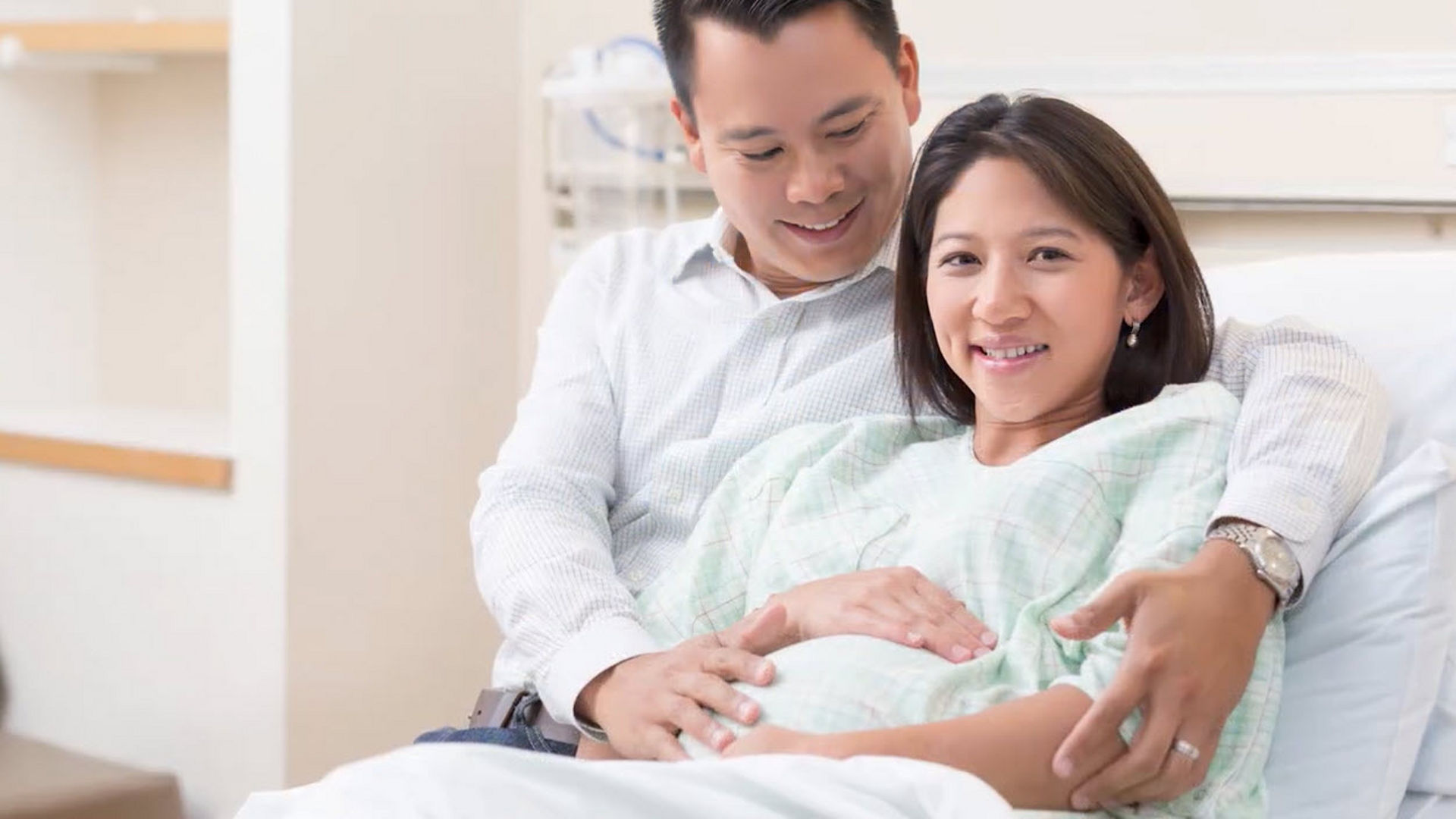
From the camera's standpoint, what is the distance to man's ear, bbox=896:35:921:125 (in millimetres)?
1671

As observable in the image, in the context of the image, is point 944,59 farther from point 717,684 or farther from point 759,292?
point 717,684

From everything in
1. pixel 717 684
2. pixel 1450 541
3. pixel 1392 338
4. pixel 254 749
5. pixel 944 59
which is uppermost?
pixel 944 59

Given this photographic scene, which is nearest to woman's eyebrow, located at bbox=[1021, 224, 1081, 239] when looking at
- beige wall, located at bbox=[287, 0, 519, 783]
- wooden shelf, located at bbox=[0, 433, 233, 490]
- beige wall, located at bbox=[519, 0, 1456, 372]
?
beige wall, located at bbox=[519, 0, 1456, 372]

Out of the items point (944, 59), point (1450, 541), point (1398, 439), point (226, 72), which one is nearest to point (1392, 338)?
point (1398, 439)

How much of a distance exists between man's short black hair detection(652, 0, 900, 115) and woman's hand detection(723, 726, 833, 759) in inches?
24.6

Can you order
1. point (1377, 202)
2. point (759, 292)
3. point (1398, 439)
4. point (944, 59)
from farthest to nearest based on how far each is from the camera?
point (944, 59)
point (1377, 202)
point (759, 292)
point (1398, 439)

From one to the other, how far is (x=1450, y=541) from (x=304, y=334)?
167 cm

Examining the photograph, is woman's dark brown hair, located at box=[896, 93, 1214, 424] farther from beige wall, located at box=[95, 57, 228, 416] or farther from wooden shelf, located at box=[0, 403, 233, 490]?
beige wall, located at box=[95, 57, 228, 416]

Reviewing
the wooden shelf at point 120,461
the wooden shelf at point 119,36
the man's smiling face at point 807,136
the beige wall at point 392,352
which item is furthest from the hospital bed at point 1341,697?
the wooden shelf at point 119,36

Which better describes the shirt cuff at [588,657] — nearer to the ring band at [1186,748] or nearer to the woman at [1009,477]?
the woman at [1009,477]

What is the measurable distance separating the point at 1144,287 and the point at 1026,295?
4.6 inches

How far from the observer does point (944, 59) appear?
236 centimetres

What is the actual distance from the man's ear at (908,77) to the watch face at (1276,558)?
591 millimetres

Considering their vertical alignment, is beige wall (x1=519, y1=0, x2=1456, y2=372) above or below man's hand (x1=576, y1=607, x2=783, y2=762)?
above
